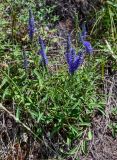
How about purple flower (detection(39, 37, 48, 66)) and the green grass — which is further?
the green grass

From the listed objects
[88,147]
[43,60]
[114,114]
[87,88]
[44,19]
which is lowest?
[88,147]

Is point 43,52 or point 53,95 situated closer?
point 43,52

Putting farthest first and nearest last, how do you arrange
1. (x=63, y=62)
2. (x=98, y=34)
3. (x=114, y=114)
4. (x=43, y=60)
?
1. (x=98, y=34)
2. (x=63, y=62)
3. (x=114, y=114)
4. (x=43, y=60)

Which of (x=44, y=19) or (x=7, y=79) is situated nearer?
(x=7, y=79)

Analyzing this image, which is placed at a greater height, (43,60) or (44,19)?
(44,19)

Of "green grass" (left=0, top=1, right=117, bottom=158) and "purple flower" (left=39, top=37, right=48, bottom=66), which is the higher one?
"purple flower" (left=39, top=37, right=48, bottom=66)

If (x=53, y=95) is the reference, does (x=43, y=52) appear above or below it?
above

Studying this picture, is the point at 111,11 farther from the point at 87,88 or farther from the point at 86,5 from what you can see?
the point at 87,88

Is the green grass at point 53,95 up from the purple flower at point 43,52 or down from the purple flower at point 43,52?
down

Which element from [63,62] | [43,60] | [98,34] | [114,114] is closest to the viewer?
[43,60]

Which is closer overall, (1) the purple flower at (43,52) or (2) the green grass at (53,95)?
(1) the purple flower at (43,52)

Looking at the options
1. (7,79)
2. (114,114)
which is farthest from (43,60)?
(114,114)
